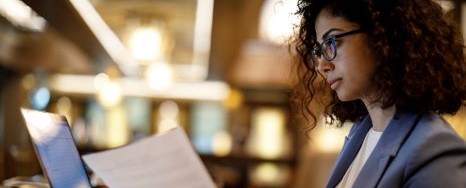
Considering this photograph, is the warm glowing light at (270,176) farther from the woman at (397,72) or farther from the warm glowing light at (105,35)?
the woman at (397,72)

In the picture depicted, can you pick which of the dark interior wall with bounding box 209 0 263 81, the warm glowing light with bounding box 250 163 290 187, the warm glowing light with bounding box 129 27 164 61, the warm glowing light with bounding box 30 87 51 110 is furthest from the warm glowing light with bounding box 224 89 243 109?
the warm glowing light with bounding box 129 27 164 61

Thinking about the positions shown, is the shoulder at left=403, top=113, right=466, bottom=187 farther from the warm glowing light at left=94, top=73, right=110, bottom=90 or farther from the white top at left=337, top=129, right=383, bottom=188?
the warm glowing light at left=94, top=73, right=110, bottom=90

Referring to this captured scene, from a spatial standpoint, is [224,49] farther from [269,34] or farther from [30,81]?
[30,81]

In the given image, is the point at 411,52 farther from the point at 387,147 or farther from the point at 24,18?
the point at 24,18

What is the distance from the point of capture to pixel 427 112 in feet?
4.37

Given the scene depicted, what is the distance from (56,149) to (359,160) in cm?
76

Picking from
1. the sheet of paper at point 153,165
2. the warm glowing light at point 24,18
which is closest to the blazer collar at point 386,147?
the sheet of paper at point 153,165

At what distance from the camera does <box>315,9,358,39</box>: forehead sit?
1377mm

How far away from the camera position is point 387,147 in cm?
131

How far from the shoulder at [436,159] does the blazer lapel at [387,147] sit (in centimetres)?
3

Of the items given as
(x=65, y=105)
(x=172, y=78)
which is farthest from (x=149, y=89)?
(x=172, y=78)

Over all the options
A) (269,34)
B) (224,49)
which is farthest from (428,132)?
(224,49)

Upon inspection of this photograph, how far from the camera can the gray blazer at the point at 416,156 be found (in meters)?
1.20

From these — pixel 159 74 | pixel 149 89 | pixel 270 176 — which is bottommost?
pixel 270 176
